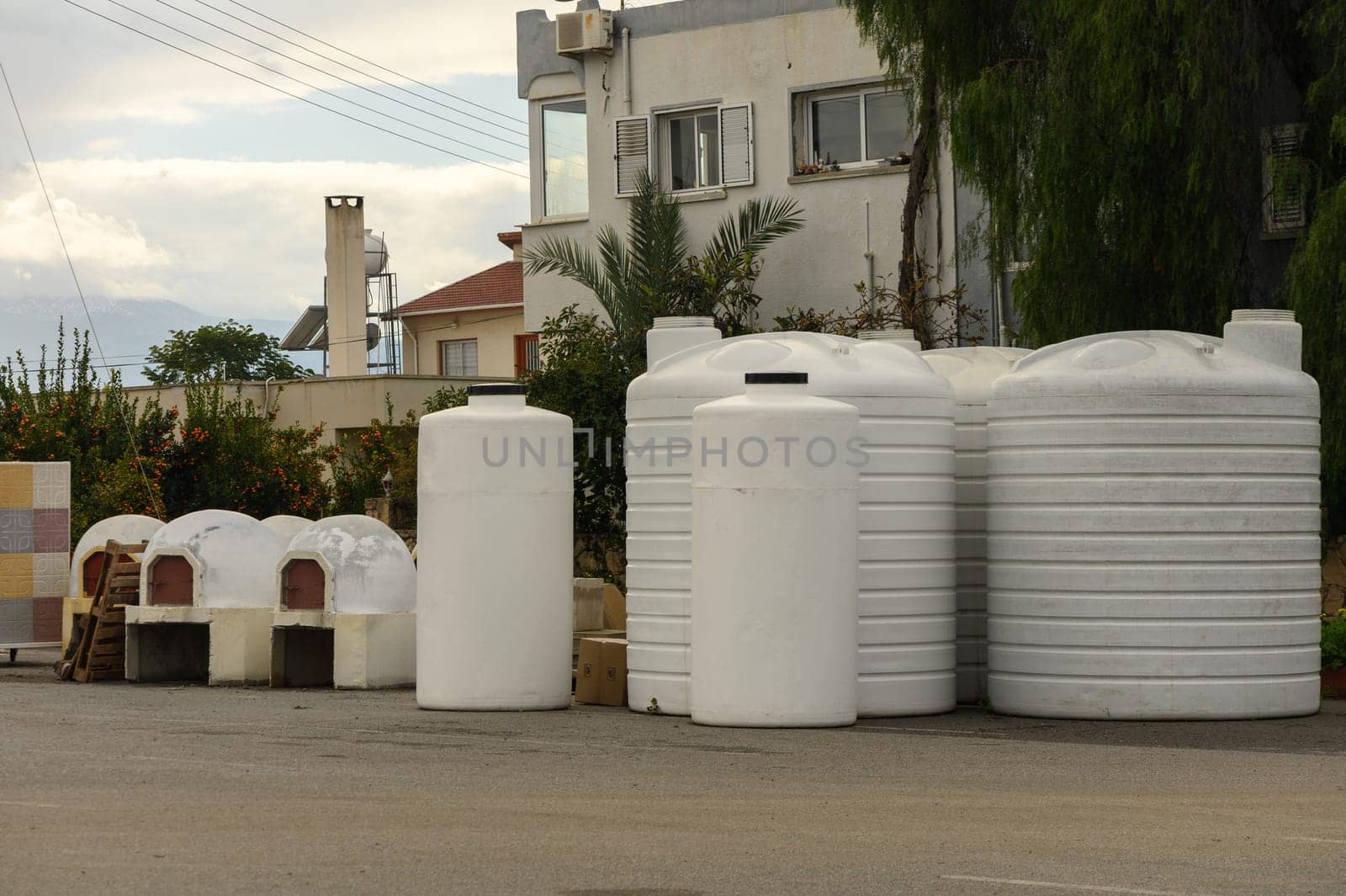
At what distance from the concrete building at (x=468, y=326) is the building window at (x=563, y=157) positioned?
25.2 meters

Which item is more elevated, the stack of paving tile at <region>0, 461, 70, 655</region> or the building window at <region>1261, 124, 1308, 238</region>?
the building window at <region>1261, 124, 1308, 238</region>

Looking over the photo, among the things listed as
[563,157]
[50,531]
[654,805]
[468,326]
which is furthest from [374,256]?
[654,805]

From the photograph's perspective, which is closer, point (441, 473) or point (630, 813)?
point (630, 813)

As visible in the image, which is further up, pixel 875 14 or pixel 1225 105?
pixel 875 14

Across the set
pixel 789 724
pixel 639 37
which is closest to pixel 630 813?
pixel 789 724

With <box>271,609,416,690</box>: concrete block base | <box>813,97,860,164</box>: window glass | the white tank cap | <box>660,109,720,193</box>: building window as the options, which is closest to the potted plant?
the white tank cap

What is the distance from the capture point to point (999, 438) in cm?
1380

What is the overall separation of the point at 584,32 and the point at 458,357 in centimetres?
3063

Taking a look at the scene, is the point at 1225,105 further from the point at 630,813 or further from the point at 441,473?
the point at 630,813

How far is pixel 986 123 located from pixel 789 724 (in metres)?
8.76

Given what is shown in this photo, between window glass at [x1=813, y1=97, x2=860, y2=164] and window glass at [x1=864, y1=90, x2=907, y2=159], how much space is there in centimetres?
19

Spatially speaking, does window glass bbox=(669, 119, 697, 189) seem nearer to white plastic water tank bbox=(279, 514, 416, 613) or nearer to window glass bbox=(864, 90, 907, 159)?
window glass bbox=(864, 90, 907, 159)

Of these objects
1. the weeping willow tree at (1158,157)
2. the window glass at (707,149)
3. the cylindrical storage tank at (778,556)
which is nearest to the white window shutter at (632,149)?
the window glass at (707,149)

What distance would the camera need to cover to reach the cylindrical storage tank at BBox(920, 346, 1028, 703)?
14.6 meters
